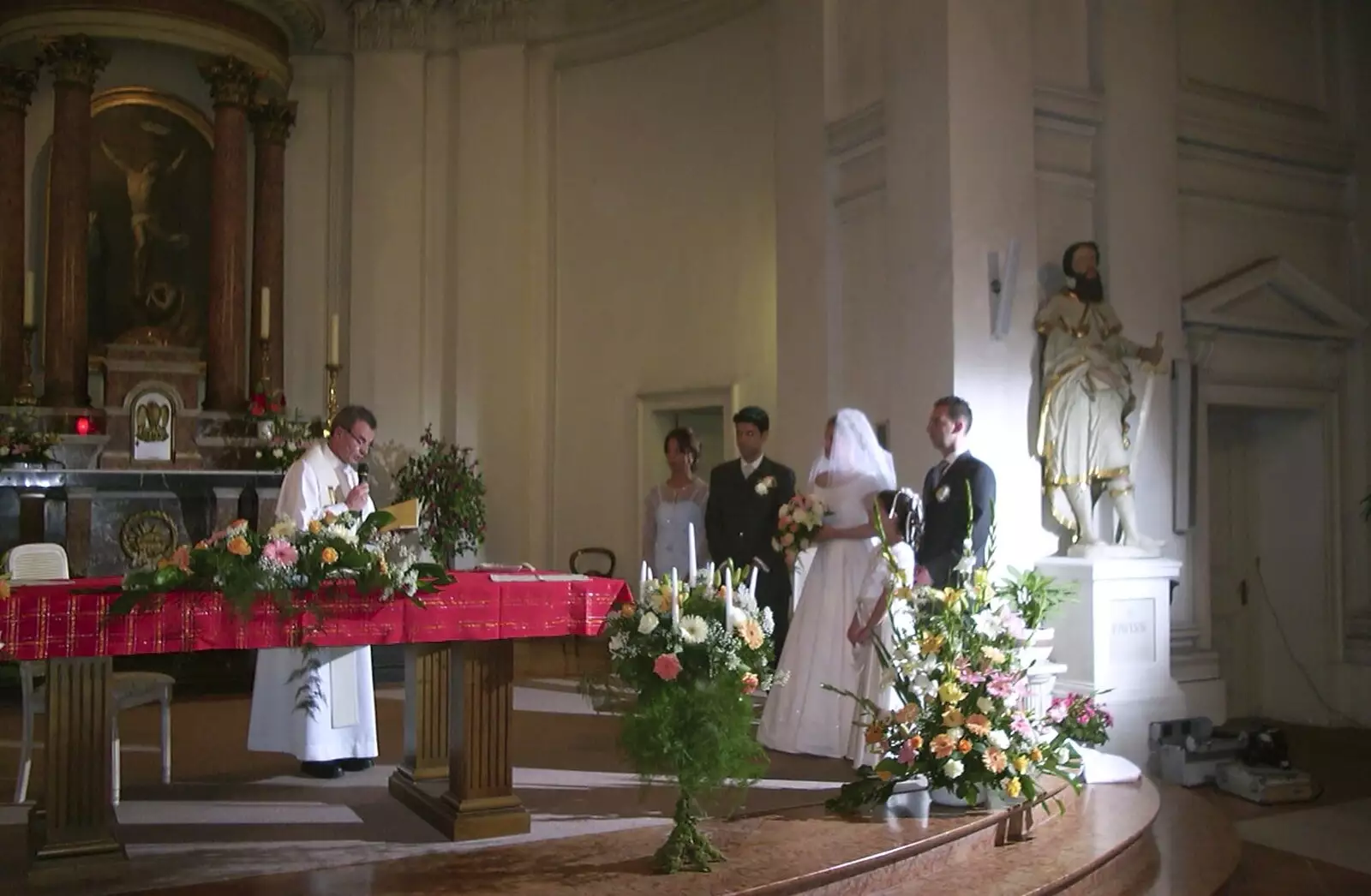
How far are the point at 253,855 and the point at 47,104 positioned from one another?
27.9ft

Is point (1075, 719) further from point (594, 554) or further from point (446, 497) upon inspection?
point (446, 497)

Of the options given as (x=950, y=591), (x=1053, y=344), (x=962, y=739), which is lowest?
(x=962, y=739)

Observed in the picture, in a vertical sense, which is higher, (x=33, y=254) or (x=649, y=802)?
(x=33, y=254)

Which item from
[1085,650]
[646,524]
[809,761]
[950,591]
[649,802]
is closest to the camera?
[950,591]

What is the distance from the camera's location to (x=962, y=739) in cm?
458

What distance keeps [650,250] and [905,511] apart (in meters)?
6.05

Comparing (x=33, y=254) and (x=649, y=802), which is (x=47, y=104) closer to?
(x=33, y=254)

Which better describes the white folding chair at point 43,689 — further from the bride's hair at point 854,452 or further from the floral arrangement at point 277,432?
the floral arrangement at point 277,432

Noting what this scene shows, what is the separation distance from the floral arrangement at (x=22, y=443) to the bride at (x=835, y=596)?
6.02 m

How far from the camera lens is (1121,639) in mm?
7172

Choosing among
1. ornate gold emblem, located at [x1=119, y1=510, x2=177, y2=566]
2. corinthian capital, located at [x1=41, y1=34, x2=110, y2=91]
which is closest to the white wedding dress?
ornate gold emblem, located at [x1=119, y1=510, x2=177, y2=566]

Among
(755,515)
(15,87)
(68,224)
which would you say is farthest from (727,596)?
(15,87)

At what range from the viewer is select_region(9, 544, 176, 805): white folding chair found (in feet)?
17.2

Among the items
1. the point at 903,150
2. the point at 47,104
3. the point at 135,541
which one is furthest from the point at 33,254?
the point at 903,150
